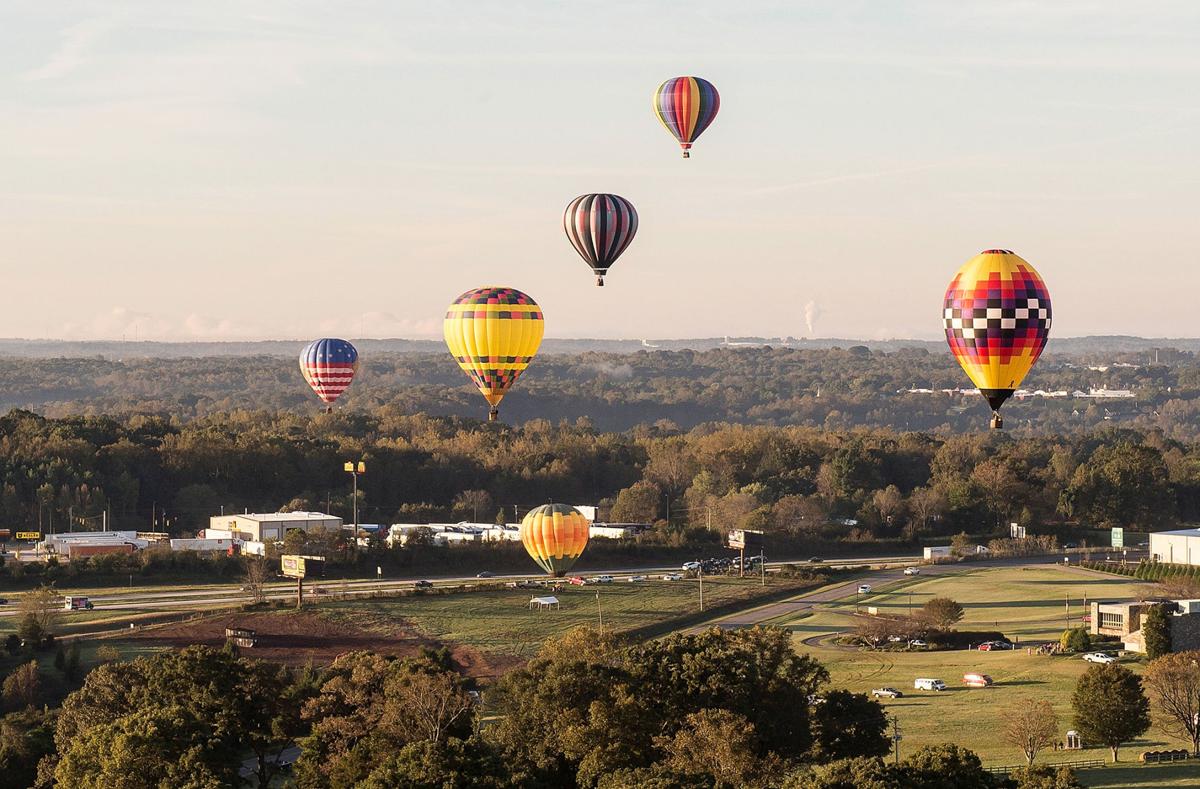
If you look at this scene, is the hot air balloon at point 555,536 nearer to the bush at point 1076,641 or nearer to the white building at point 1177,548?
the bush at point 1076,641

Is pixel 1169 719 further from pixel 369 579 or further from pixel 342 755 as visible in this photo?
pixel 369 579

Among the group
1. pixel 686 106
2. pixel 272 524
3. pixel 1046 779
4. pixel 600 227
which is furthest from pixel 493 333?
pixel 272 524

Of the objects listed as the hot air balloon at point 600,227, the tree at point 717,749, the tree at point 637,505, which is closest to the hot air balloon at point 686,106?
the hot air balloon at point 600,227

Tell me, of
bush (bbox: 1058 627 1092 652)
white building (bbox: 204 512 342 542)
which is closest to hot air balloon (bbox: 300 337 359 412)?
white building (bbox: 204 512 342 542)

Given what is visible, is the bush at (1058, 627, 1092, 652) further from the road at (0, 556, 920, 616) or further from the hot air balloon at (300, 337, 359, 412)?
the hot air balloon at (300, 337, 359, 412)

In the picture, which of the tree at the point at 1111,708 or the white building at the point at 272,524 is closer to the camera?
the tree at the point at 1111,708
